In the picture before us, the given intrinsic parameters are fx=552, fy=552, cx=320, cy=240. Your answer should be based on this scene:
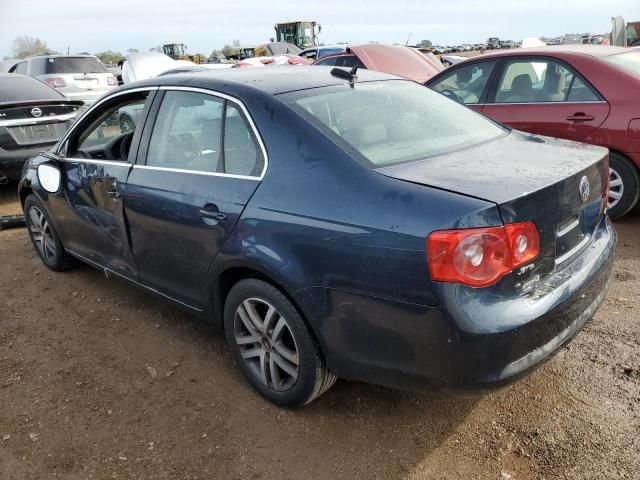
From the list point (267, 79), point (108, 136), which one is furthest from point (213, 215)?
point (108, 136)

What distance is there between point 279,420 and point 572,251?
1.57m

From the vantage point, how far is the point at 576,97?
5055 mm

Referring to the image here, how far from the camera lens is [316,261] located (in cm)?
229

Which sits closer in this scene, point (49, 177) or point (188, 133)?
point (188, 133)

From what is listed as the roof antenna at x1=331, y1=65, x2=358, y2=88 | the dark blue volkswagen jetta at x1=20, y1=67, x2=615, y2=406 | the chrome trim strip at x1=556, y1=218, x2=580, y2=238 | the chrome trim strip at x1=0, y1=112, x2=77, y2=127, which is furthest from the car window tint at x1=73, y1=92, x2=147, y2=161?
the chrome trim strip at x1=0, y1=112, x2=77, y2=127

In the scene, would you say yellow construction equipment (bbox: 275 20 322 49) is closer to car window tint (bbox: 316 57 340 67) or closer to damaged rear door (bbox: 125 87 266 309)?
car window tint (bbox: 316 57 340 67)

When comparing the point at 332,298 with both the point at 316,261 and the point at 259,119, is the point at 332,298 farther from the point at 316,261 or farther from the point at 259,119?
the point at 259,119

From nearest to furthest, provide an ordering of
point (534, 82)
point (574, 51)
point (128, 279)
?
1. point (128, 279)
2. point (574, 51)
3. point (534, 82)

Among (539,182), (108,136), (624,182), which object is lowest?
(624,182)

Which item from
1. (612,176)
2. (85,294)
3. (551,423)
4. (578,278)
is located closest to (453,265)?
(578,278)

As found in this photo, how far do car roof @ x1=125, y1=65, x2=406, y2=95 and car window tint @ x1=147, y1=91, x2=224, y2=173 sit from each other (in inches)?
3.1

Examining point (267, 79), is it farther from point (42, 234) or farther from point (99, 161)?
point (42, 234)

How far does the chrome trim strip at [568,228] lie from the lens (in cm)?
230

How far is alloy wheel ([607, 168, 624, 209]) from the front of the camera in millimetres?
4875
